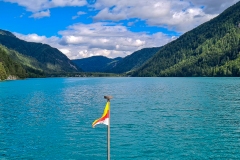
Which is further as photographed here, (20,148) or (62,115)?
(62,115)

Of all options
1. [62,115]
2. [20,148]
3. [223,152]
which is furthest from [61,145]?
[62,115]

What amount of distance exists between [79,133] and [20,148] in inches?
408

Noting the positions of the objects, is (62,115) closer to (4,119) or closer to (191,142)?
(4,119)

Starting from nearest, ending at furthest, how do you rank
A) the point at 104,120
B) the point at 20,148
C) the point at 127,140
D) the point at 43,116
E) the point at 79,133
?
the point at 104,120 → the point at 20,148 → the point at 127,140 → the point at 79,133 → the point at 43,116

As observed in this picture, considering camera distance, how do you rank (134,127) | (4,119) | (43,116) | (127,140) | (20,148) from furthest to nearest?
(43,116) < (4,119) < (134,127) < (127,140) < (20,148)

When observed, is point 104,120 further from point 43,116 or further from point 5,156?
point 43,116

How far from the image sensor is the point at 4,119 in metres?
59.4

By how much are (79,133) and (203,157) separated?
20500 mm

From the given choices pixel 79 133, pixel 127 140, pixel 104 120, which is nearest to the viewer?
pixel 104 120

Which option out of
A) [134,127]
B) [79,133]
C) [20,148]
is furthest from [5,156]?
[134,127]

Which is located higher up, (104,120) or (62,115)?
(104,120)

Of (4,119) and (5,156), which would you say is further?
(4,119)

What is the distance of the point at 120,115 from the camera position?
202 ft

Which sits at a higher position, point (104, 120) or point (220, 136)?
point (104, 120)
